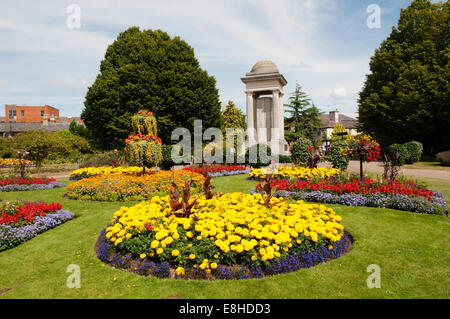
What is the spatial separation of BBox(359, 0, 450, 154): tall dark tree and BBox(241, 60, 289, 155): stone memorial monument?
10438 mm

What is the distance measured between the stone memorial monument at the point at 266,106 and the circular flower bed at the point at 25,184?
16827mm

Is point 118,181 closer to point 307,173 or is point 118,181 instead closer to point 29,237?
point 29,237

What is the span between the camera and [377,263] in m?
4.47

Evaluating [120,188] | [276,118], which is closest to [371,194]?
[120,188]

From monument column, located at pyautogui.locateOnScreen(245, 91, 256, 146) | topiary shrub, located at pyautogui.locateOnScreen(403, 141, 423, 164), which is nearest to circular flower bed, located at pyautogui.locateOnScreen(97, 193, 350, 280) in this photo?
topiary shrub, located at pyautogui.locateOnScreen(403, 141, 423, 164)

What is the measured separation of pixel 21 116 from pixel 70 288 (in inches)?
3497

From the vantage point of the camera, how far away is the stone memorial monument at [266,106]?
1006 inches

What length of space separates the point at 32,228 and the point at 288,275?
6193mm

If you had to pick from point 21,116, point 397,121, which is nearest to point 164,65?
point 397,121

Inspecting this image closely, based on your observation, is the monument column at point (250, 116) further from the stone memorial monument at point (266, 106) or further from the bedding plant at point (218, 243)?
the bedding plant at point (218, 243)

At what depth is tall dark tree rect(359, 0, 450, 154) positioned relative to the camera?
24.2 m

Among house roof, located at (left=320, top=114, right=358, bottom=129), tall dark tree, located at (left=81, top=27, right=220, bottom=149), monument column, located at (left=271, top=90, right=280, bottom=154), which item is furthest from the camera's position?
house roof, located at (left=320, top=114, right=358, bottom=129)

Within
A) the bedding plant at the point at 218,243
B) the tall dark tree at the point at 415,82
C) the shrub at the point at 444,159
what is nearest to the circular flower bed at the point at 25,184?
the bedding plant at the point at 218,243

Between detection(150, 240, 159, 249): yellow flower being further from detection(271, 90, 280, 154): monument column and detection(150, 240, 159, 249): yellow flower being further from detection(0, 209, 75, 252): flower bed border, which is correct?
detection(271, 90, 280, 154): monument column
